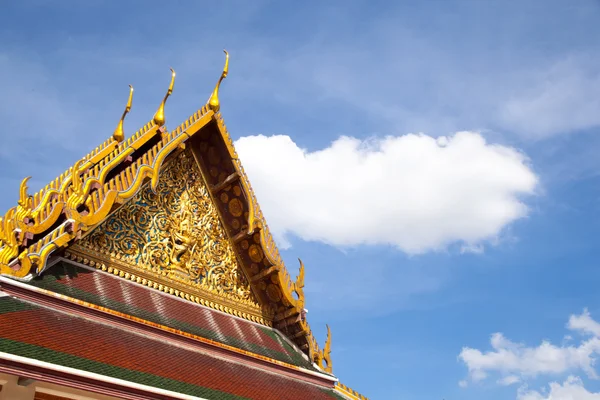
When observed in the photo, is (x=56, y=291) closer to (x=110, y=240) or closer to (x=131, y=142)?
(x=110, y=240)

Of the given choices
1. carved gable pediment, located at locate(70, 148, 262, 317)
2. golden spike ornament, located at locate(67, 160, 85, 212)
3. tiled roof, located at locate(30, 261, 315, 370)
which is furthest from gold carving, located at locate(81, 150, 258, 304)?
golden spike ornament, located at locate(67, 160, 85, 212)

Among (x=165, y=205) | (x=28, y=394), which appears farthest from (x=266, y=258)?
(x=28, y=394)

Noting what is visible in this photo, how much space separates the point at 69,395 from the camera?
5.51 metres

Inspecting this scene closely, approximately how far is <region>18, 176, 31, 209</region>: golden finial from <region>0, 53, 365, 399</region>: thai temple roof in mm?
11

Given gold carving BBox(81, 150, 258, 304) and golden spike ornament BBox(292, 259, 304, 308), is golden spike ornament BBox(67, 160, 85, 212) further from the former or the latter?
golden spike ornament BBox(292, 259, 304, 308)

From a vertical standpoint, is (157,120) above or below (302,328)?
above

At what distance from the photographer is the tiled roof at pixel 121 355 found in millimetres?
5277

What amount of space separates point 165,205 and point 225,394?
3.02 meters

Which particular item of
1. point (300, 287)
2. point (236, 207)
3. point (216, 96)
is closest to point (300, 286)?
point (300, 287)

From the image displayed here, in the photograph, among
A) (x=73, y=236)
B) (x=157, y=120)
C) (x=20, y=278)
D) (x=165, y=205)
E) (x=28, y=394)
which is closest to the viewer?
(x=28, y=394)

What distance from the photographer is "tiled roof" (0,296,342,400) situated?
5.28 m

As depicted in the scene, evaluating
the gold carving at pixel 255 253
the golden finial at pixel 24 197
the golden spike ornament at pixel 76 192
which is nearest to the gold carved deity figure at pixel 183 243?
the gold carving at pixel 255 253

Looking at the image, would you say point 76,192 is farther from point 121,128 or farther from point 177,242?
point 121,128

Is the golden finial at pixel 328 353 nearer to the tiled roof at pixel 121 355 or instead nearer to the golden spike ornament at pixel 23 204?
the tiled roof at pixel 121 355
